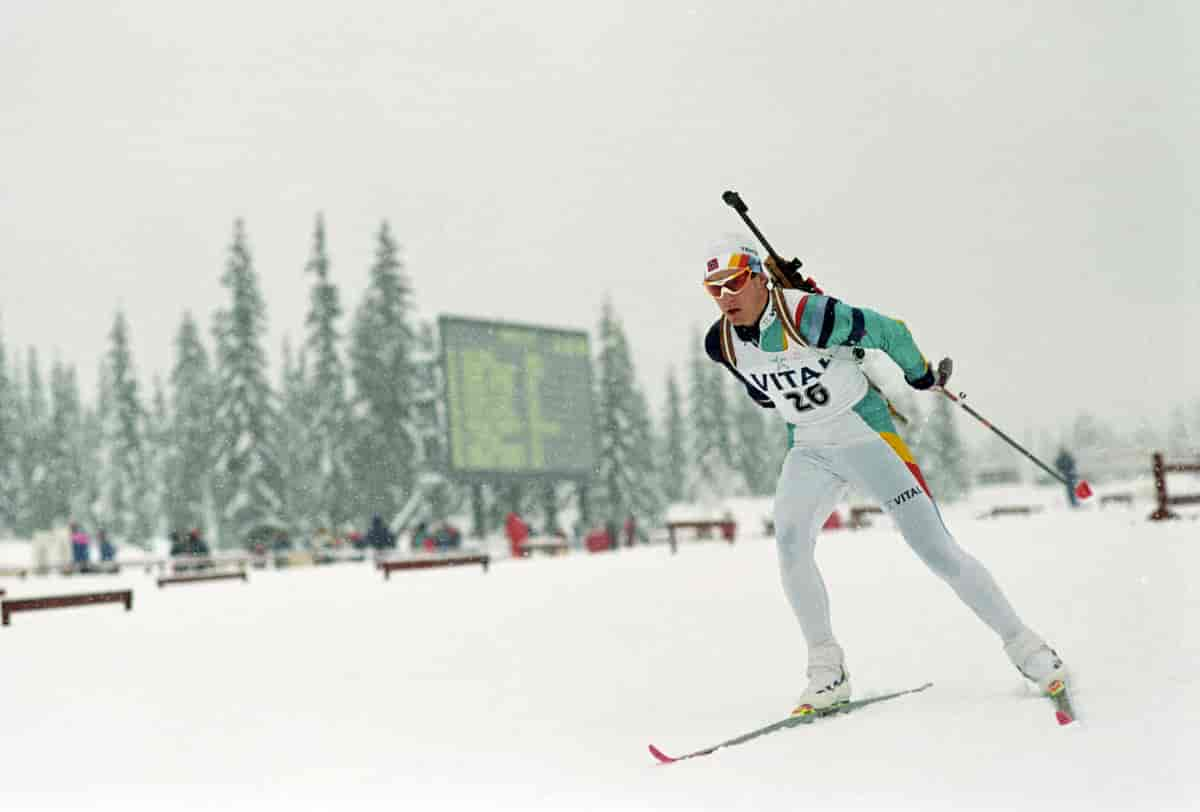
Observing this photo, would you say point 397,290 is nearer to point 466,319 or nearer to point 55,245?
point 466,319

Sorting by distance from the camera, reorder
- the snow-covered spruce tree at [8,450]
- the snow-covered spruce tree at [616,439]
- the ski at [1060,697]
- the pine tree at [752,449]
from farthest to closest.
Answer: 1. the pine tree at [752,449]
2. the snow-covered spruce tree at [616,439]
3. the snow-covered spruce tree at [8,450]
4. the ski at [1060,697]

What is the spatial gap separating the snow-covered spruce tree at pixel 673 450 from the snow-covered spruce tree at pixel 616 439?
14.3 meters

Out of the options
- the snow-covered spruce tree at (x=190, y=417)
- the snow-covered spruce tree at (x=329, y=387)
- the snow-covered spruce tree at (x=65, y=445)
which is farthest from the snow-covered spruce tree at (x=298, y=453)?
the snow-covered spruce tree at (x=329, y=387)

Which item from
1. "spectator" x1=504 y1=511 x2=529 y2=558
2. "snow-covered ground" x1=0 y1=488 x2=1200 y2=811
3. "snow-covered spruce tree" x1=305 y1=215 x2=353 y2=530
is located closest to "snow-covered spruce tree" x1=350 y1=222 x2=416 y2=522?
"snow-covered spruce tree" x1=305 y1=215 x2=353 y2=530

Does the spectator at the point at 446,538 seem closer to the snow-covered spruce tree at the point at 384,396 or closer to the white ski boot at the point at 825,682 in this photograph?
the snow-covered spruce tree at the point at 384,396

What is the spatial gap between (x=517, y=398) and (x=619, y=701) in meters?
21.7

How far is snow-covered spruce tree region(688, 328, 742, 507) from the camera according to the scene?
56.8m

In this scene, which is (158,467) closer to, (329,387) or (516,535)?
(329,387)

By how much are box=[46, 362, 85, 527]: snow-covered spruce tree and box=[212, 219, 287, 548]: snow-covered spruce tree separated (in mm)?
17897

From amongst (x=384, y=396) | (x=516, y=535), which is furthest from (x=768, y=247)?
(x=384, y=396)

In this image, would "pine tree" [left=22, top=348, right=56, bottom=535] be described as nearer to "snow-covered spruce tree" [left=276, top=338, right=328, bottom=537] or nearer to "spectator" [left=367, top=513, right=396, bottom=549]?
"snow-covered spruce tree" [left=276, top=338, right=328, bottom=537]

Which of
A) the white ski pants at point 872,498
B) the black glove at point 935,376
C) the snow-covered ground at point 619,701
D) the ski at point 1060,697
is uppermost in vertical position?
the black glove at point 935,376

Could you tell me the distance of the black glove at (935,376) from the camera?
4277 millimetres

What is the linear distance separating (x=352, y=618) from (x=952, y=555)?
23.0 ft
